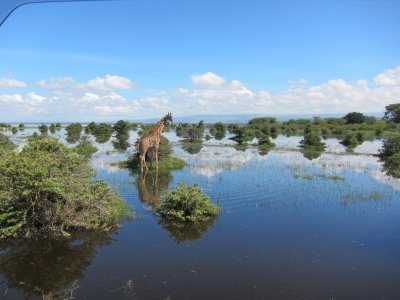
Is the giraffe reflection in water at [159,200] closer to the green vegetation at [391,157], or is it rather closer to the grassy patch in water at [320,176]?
the grassy patch in water at [320,176]

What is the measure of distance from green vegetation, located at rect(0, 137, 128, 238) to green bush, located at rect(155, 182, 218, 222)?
2121mm

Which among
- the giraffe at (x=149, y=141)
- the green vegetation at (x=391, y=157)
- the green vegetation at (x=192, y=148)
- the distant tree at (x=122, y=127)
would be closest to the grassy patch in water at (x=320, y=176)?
the green vegetation at (x=391, y=157)

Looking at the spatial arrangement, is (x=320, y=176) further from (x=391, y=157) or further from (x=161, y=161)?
(x=391, y=157)

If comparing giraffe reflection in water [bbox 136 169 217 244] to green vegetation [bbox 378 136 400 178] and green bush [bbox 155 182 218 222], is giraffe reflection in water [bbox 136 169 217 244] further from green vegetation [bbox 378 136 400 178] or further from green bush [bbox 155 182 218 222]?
green vegetation [bbox 378 136 400 178]

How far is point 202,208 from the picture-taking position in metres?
13.9

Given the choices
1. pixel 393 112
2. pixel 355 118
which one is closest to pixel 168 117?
pixel 355 118

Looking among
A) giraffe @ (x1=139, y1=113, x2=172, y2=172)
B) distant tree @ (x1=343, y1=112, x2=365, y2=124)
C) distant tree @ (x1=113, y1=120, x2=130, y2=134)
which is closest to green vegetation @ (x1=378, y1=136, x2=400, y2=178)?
giraffe @ (x1=139, y1=113, x2=172, y2=172)

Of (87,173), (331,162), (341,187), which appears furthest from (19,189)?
(331,162)

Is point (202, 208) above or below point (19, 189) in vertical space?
below

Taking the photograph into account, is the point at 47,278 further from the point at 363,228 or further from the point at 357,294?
the point at 363,228

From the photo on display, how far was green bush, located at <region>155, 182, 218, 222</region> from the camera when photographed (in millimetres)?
13703

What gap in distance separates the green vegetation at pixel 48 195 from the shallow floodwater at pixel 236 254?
63 cm

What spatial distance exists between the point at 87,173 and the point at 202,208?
4331 mm

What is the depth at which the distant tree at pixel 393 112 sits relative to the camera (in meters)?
90.1
